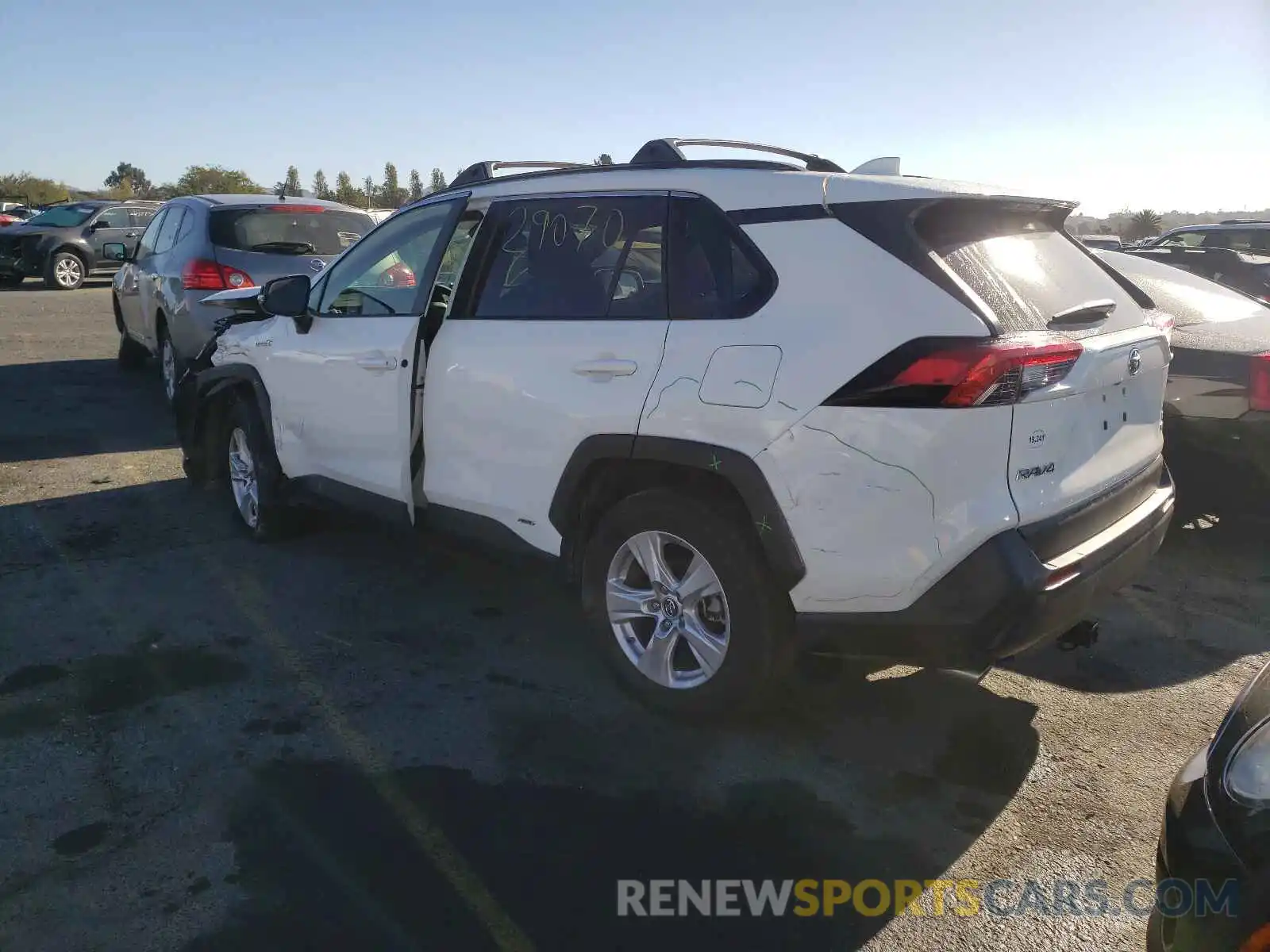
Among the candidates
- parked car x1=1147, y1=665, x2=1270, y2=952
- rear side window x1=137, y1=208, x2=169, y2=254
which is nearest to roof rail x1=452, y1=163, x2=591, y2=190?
parked car x1=1147, y1=665, x2=1270, y2=952

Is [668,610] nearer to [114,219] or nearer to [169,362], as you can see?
[169,362]

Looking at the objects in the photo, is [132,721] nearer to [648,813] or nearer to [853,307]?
[648,813]

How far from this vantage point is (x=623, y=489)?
369 centimetres

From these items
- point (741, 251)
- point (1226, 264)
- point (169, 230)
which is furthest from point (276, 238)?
point (1226, 264)

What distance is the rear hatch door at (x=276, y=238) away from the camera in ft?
25.4

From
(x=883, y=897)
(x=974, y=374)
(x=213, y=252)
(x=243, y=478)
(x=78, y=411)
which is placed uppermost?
(x=213, y=252)

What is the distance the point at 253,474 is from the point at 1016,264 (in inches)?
157

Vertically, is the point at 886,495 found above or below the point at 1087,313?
below

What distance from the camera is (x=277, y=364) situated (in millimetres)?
5168

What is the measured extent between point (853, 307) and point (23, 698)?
3.20 metres

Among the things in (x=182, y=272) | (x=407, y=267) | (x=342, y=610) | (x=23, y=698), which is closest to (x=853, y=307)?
(x=407, y=267)

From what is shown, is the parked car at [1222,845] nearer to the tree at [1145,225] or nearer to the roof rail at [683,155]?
the roof rail at [683,155]

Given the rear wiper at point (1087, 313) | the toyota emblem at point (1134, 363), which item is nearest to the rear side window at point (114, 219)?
the rear wiper at point (1087, 313)

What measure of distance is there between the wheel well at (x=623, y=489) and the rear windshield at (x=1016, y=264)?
0.97m
